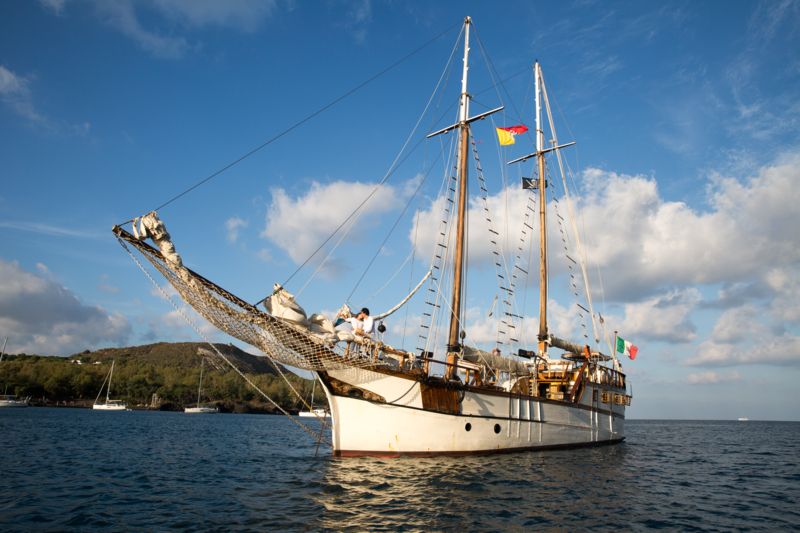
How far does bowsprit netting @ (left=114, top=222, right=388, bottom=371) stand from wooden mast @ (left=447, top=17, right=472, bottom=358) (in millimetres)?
6079

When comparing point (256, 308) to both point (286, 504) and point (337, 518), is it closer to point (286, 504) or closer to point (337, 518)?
point (286, 504)

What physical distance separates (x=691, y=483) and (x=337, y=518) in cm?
1654

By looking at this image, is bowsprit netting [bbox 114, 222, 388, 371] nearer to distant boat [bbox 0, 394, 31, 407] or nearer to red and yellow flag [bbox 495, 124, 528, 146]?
red and yellow flag [bbox 495, 124, 528, 146]

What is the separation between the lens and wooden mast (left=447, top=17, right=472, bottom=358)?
1021 inches

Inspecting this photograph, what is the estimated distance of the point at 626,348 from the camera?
133ft

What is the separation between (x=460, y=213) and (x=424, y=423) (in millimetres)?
11320

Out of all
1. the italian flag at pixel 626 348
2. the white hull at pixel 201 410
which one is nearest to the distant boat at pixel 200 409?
the white hull at pixel 201 410

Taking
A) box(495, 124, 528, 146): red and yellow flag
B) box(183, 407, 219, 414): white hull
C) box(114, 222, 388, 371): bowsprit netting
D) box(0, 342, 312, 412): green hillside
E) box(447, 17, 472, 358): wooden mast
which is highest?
box(495, 124, 528, 146): red and yellow flag

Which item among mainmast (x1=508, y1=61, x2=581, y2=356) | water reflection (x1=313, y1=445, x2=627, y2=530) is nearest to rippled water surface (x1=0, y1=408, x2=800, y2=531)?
water reflection (x1=313, y1=445, x2=627, y2=530)

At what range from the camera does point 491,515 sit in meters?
13.3

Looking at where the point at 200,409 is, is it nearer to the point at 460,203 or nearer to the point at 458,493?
the point at 460,203

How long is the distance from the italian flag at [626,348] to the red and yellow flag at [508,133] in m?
18.6

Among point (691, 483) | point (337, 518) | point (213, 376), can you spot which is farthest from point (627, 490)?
point (213, 376)

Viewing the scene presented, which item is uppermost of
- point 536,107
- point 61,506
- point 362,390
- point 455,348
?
point 536,107
